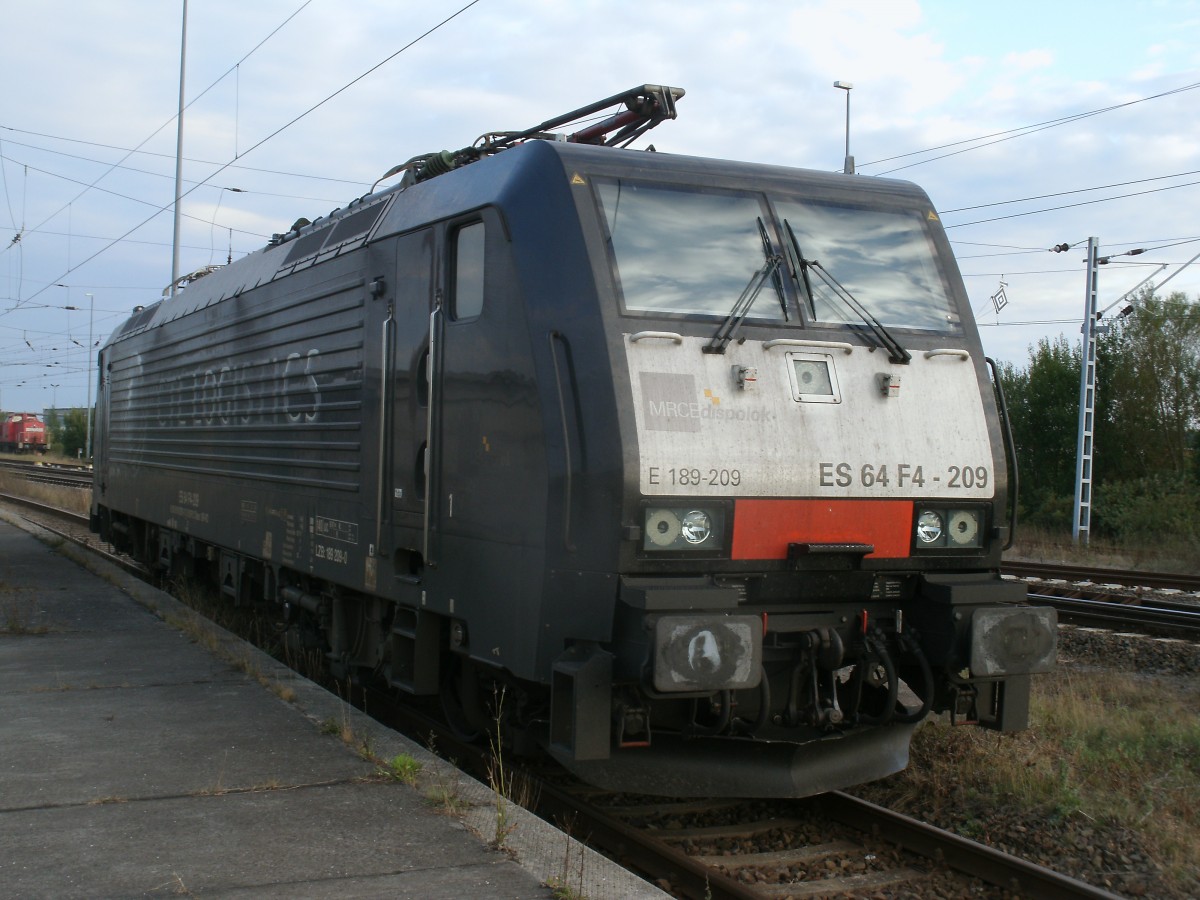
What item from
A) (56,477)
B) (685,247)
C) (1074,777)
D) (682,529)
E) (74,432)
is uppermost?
(685,247)

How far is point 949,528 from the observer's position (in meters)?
5.66

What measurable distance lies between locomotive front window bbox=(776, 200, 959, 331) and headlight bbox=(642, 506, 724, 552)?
1219 millimetres

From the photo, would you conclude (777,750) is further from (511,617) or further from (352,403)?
(352,403)

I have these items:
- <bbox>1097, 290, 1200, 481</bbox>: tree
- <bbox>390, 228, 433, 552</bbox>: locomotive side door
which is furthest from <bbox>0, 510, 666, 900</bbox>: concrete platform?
<bbox>1097, 290, 1200, 481</bbox>: tree

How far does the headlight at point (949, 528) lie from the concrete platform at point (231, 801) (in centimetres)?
219

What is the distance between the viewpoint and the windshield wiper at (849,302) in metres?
5.62

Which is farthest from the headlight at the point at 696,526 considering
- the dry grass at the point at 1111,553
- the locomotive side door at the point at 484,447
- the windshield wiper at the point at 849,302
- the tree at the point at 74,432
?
the tree at the point at 74,432

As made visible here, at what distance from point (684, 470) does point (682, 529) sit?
0.25 meters

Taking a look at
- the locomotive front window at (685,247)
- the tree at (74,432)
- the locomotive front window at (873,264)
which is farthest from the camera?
the tree at (74,432)

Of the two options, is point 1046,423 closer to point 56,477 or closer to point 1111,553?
point 1111,553

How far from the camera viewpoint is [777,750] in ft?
17.5

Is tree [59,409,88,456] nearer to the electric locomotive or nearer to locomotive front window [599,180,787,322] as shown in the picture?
the electric locomotive

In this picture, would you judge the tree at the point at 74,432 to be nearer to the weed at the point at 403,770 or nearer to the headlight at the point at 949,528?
the weed at the point at 403,770

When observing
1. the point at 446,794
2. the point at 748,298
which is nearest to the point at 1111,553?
the point at 748,298
